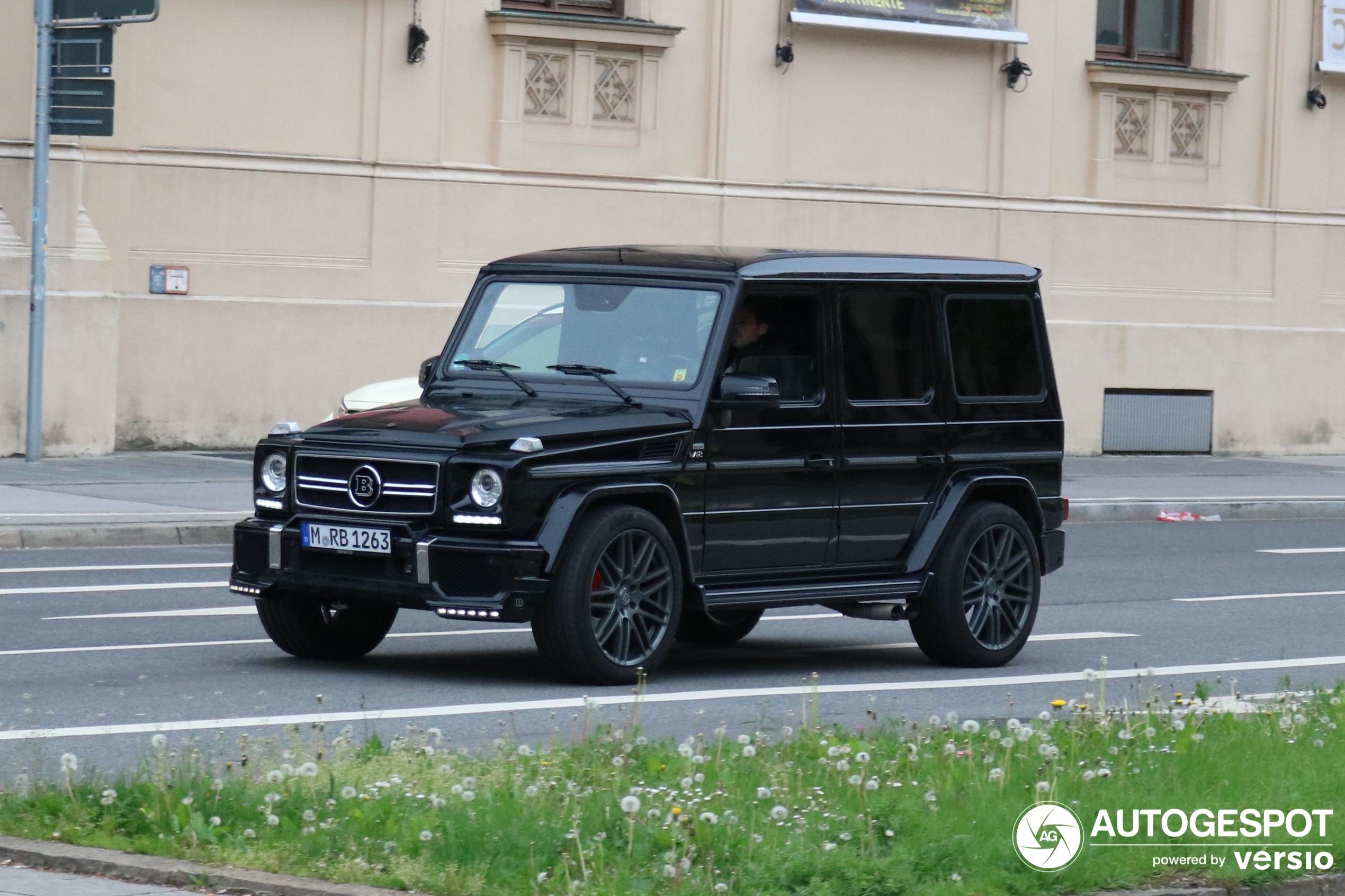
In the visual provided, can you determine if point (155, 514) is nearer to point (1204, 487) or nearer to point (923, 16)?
point (1204, 487)

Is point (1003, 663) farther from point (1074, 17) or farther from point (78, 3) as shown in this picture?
point (1074, 17)

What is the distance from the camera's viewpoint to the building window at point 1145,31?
27.1 m

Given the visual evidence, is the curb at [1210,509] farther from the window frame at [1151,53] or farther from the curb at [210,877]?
the curb at [210,877]

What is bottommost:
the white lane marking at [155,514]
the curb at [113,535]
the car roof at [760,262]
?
the curb at [113,535]

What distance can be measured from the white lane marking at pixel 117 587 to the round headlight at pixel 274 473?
10.5ft

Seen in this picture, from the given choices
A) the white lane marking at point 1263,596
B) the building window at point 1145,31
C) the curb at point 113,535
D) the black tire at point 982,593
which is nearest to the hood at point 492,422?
the black tire at point 982,593

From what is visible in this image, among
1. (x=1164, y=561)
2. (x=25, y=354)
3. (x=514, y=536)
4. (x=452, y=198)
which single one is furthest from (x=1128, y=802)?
(x=452, y=198)

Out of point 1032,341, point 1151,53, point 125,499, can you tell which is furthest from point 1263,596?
point 1151,53

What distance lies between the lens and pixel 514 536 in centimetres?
922

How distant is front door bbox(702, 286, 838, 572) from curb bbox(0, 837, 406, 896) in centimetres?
436

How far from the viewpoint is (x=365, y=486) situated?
9.49m

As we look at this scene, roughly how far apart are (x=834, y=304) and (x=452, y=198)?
12.8m

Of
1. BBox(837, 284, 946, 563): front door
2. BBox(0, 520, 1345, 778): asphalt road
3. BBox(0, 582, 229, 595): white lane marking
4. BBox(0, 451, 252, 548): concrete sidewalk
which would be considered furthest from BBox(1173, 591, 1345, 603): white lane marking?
BBox(0, 451, 252, 548): concrete sidewalk

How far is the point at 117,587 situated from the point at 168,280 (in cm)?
872
